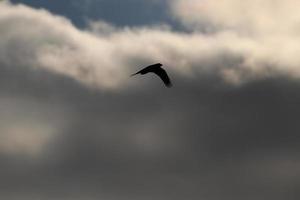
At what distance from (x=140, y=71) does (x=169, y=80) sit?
6.62 meters

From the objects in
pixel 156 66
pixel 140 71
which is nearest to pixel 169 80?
pixel 156 66

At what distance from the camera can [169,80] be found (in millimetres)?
49375

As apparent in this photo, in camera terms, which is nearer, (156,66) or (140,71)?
(140,71)

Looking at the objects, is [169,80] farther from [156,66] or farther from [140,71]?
[140,71]

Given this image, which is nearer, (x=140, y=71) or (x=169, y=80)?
(x=140, y=71)

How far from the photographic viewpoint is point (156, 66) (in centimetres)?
4841

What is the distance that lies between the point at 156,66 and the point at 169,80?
3.09m

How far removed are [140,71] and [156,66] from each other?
466cm

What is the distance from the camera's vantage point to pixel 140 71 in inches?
1753
